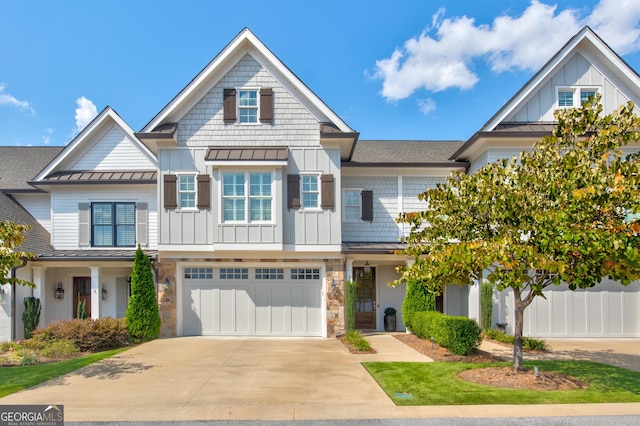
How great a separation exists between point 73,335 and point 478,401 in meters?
11.0

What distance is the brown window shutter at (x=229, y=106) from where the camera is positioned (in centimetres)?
1578

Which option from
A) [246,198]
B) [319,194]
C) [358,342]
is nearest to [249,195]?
[246,198]

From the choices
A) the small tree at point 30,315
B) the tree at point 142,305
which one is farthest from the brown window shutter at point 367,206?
the small tree at point 30,315

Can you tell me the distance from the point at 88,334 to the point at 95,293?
11.3 ft

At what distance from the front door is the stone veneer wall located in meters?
2.24

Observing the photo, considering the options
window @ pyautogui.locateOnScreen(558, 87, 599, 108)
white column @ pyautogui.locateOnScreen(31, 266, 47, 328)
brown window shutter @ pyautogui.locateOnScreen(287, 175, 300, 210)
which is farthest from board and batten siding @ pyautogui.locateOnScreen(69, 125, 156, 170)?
window @ pyautogui.locateOnScreen(558, 87, 599, 108)

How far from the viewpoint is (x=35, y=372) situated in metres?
10.5

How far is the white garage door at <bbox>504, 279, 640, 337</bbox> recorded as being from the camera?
1559 centimetres

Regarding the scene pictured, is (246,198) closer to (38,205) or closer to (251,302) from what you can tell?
(251,302)

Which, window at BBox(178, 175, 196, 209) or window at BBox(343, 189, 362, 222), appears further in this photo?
window at BBox(343, 189, 362, 222)

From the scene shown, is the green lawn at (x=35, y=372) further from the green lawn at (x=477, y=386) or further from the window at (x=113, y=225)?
the green lawn at (x=477, y=386)

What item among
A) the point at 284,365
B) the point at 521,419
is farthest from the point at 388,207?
the point at 521,419

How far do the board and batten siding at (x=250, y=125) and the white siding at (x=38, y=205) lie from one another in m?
6.86

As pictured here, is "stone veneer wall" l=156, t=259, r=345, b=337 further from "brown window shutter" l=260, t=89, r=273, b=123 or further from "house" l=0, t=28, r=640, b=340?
"brown window shutter" l=260, t=89, r=273, b=123
